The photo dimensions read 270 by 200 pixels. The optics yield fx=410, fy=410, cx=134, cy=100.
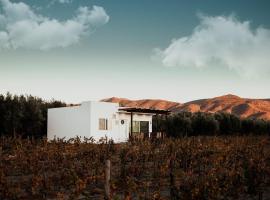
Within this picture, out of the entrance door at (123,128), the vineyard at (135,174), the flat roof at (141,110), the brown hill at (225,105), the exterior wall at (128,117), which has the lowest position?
the vineyard at (135,174)

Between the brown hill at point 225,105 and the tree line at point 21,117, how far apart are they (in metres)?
57.3

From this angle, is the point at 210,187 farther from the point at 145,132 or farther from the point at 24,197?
the point at 145,132

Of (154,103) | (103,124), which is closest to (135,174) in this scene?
(103,124)

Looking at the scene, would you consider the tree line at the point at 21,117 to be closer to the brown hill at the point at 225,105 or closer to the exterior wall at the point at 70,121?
the exterior wall at the point at 70,121

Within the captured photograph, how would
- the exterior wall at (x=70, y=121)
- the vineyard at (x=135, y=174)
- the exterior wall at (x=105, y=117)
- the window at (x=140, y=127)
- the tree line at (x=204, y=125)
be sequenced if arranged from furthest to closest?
the tree line at (x=204, y=125)
the window at (x=140, y=127)
the exterior wall at (x=70, y=121)
the exterior wall at (x=105, y=117)
the vineyard at (x=135, y=174)

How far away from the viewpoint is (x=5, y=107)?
30.8 meters

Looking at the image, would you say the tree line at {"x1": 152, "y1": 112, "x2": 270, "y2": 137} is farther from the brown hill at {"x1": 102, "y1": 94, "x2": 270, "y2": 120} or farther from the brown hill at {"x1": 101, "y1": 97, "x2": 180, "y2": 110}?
the brown hill at {"x1": 101, "y1": 97, "x2": 180, "y2": 110}

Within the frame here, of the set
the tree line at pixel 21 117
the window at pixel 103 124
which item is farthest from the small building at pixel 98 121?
the tree line at pixel 21 117

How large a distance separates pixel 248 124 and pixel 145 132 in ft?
59.9

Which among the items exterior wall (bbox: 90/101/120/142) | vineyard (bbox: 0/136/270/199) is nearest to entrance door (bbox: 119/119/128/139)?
exterior wall (bbox: 90/101/120/142)

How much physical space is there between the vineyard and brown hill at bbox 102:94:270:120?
70144 millimetres

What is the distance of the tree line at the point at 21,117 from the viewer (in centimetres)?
3025

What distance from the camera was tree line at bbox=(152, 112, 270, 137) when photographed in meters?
40.2

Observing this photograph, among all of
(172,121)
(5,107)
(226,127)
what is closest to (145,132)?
(172,121)
